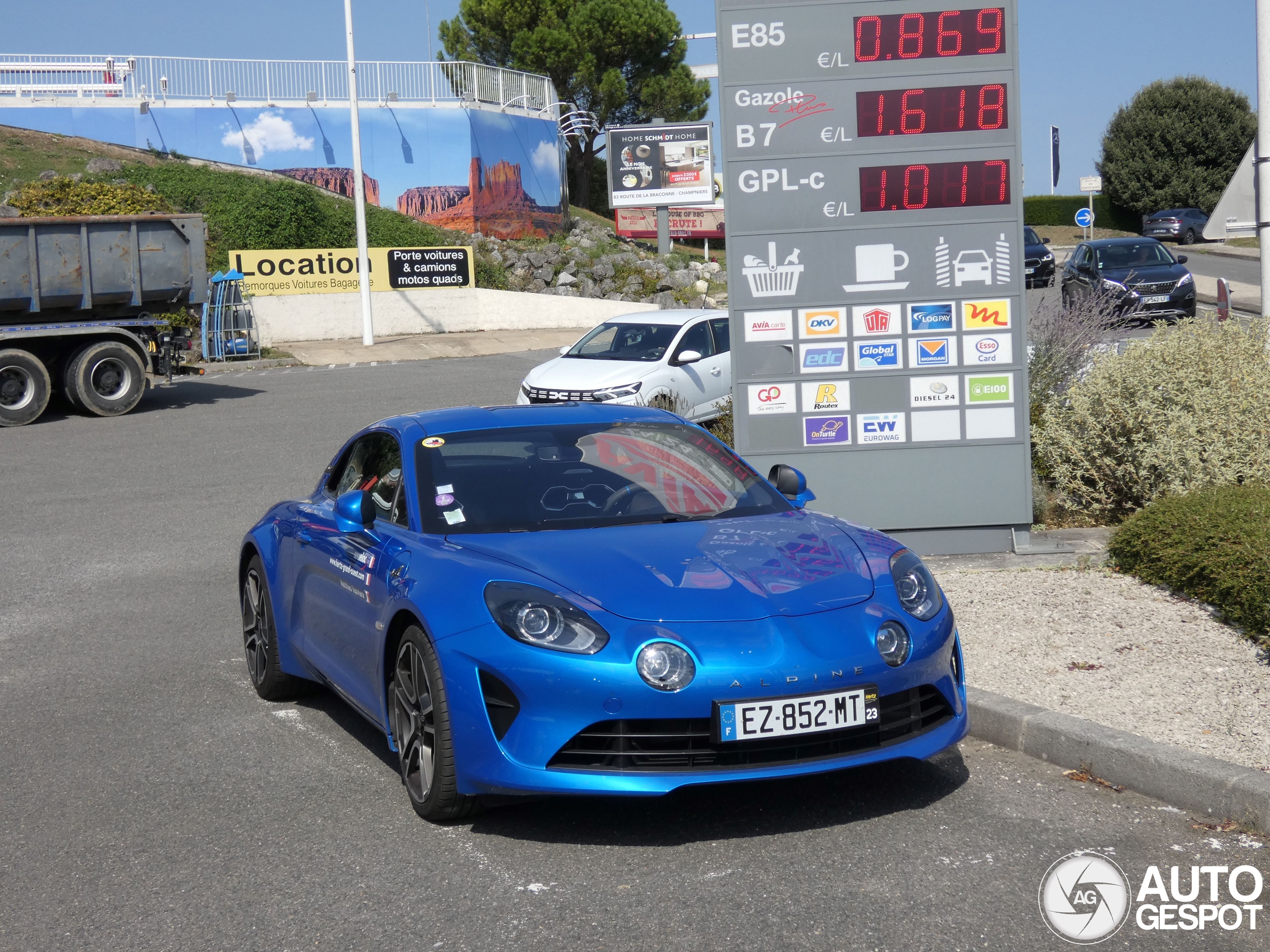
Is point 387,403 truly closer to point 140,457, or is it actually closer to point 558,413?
point 140,457

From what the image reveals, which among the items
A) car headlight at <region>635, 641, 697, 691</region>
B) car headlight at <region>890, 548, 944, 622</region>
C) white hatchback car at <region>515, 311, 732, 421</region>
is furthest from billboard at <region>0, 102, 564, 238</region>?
car headlight at <region>635, 641, 697, 691</region>

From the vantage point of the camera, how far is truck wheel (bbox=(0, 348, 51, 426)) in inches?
729

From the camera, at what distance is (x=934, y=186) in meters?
8.55

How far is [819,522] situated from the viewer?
17.1ft

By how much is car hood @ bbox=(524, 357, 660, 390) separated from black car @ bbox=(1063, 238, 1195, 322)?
36.2 feet

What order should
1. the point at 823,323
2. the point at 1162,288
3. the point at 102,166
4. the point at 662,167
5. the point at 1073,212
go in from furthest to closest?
the point at 1073,212, the point at 662,167, the point at 102,166, the point at 1162,288, the point at 823,323

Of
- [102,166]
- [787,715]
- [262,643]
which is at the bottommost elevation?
[262,643]

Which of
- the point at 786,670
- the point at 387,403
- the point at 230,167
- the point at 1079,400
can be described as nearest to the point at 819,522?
the point at 786,670

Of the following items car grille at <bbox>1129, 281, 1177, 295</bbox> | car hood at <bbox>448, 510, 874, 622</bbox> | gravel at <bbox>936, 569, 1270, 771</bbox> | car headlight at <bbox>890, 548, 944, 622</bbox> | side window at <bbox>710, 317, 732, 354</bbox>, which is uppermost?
car grille at <bbox>1129, 281, 1177, 295</bbox>

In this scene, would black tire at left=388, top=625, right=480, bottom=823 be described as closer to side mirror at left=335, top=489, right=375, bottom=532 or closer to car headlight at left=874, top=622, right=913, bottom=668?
side mirror at left=335, top=489, right=375, bottom=532

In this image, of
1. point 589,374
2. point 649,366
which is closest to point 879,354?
point 649,366

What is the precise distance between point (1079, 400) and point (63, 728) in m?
6.82

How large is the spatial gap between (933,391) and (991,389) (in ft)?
1.24

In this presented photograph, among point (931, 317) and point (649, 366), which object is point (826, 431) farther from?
point (649, 366)
